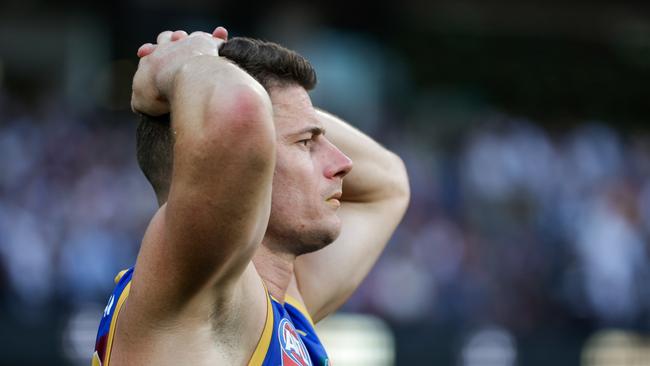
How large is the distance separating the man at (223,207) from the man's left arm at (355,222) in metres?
0.21

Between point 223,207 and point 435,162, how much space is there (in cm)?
1198

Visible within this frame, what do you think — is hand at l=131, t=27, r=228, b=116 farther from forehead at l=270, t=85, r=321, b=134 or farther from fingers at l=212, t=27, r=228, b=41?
forehead at l=270, t=85, r=321, b=134

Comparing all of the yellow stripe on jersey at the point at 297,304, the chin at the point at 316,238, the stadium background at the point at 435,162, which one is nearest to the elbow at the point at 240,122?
the chin at the point at 316,238

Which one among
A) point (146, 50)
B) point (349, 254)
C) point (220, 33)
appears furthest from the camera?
point (349, 254)

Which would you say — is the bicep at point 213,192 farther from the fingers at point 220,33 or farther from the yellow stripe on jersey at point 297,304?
→ the yellow stripe on jersey at point 297,304

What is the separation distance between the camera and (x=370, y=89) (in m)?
18.6

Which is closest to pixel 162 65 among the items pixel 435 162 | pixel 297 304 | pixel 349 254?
pixel 297 304

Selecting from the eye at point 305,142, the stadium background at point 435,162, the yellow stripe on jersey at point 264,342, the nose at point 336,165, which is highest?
the eye at point 305,142

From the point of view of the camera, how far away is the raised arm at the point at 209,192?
7.90ft

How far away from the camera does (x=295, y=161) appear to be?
10.4 feet

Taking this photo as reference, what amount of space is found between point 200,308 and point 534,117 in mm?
17352

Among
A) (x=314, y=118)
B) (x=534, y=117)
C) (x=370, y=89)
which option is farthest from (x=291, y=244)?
(x=534, y=117)

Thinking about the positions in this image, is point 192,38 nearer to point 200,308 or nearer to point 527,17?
point 200,308

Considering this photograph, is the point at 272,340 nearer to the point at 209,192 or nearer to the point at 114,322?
the point at 114,322
